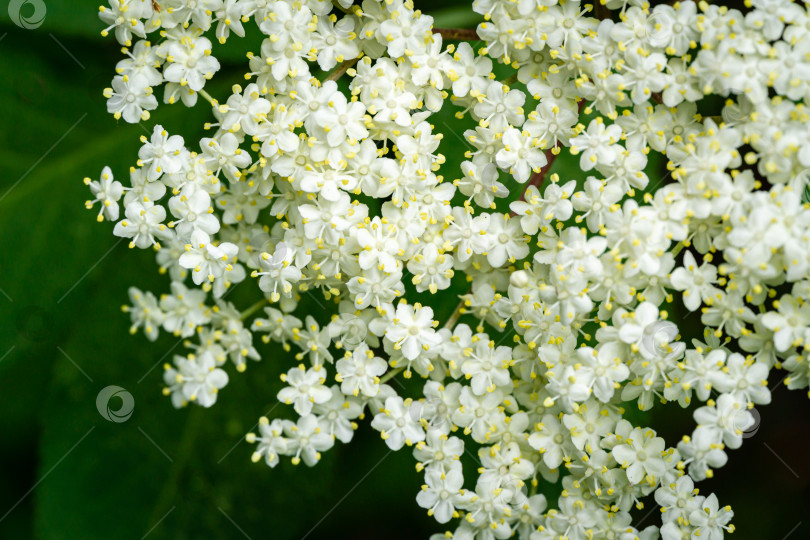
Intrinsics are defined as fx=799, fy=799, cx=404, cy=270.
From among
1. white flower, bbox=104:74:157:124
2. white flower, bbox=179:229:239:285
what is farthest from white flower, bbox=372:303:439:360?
white flower, bbox=104:74:157:124

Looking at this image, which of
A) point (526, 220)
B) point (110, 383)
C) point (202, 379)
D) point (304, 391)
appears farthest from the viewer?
point (110, 383)

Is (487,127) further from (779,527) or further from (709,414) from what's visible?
(779,527)

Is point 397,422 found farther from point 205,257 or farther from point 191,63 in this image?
point 191,63

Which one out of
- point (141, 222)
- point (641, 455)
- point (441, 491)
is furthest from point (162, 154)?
point (641, 455)

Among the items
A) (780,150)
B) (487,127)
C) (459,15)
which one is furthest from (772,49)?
(459,15)

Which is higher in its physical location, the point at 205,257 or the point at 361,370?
the point at 205,257

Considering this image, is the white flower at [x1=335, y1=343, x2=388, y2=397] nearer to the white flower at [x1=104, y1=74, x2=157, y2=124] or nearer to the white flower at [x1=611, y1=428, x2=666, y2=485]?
the white flower at [x1=611, y1=428, x2=666, y2=485]

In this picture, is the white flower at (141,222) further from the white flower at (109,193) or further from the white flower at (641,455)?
the white flower at (641,455)

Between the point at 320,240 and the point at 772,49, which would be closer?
the point at 772,49
